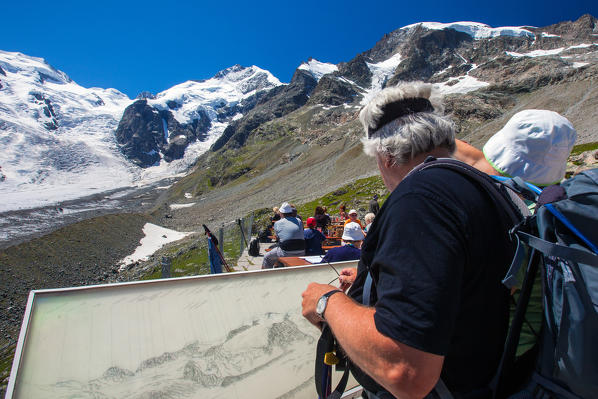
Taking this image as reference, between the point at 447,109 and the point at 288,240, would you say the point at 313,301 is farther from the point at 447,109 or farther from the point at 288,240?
the point at 447,109

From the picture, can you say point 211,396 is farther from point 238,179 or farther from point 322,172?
point 238,179

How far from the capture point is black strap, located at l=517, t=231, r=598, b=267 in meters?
1.12

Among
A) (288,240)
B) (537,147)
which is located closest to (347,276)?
(537,147)

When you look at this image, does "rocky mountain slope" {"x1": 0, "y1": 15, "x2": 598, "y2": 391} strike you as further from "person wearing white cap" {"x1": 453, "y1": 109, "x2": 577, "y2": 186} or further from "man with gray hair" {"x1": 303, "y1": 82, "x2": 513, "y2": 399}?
"person wearing white cap" {"x1": 453, "y1": 109, "x2": 577, "y2": 186}

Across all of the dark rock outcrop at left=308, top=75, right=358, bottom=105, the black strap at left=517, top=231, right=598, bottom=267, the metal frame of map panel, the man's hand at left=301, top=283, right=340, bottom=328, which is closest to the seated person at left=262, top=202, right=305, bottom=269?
the metal frame of map panel

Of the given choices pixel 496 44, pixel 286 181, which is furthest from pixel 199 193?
pixel 496 44

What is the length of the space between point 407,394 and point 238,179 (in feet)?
399

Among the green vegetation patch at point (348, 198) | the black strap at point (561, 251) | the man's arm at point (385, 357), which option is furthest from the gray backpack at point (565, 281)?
the green vegetation patch at point (348, 198)

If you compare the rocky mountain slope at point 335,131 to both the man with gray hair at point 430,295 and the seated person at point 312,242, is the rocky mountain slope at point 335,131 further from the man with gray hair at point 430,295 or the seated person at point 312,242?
the seated person at point 312,242

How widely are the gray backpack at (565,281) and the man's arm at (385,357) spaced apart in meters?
0.44

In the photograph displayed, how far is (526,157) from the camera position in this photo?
9.11 feet

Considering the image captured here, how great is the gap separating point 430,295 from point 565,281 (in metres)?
0.50

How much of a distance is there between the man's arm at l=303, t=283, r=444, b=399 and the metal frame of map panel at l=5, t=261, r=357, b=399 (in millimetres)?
1675

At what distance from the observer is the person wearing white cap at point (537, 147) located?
2.71 meters
